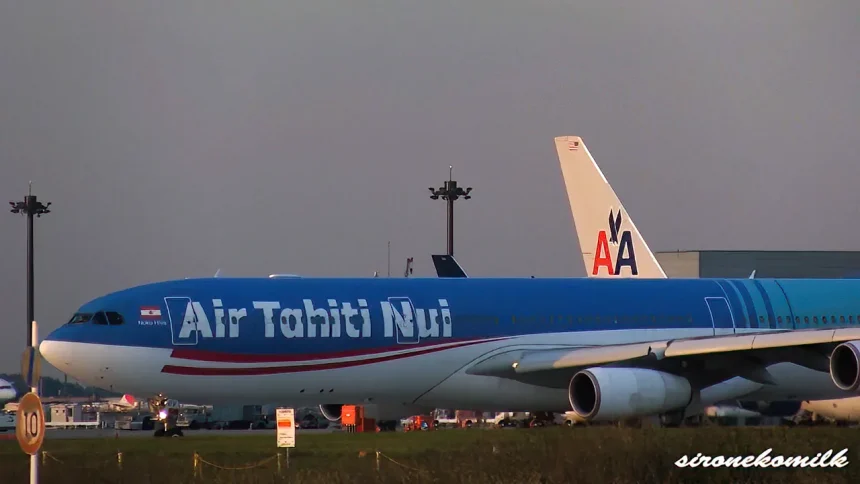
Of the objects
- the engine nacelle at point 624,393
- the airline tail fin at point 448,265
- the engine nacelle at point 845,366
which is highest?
the airline tail fin at point 448,265

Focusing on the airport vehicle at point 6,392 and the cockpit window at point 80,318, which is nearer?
the cockpit window at point 80,318

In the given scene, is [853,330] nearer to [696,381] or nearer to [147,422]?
[696,381]

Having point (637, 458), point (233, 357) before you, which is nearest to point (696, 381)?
point (233, 357)

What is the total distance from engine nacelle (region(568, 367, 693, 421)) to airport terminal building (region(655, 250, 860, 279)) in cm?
3500

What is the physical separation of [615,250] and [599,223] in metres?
2.68

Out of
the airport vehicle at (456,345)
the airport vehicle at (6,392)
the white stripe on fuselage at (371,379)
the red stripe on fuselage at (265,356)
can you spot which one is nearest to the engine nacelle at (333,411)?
the airport vehicle at (456,345)

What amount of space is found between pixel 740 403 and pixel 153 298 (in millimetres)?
17088

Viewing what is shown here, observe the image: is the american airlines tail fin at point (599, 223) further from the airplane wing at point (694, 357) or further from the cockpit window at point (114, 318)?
the cockpit window at point (114, 318)

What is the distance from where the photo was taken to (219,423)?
65000mm

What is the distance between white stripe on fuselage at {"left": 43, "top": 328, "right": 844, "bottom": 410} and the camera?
34.1 m

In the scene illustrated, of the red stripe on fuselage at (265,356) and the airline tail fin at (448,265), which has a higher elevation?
the airline tail fin at (448,265)

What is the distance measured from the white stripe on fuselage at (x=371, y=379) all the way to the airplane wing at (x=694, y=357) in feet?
1.17

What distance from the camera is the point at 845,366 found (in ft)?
110

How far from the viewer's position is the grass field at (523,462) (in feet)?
71.2
